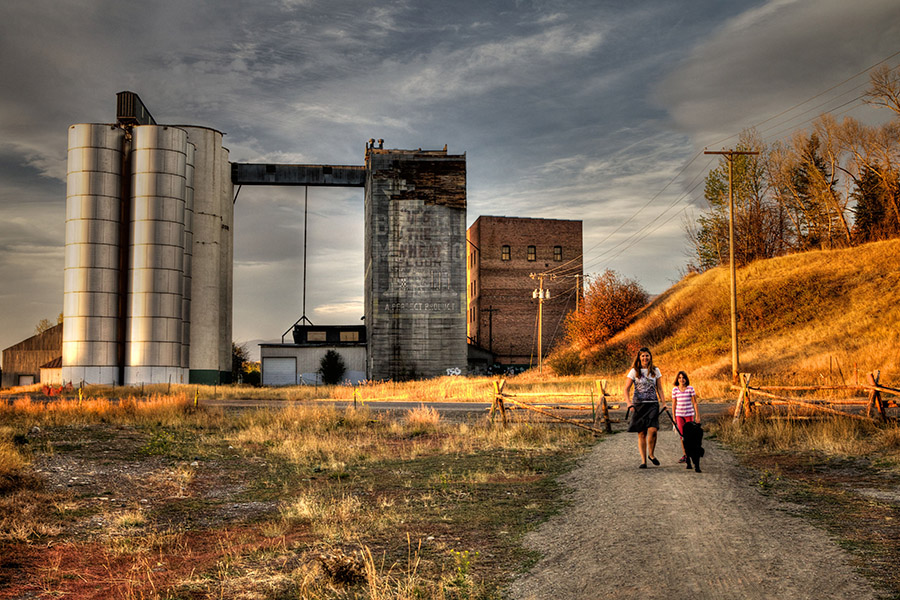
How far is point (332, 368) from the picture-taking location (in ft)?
182

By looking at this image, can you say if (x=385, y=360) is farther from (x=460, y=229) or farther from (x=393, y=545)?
(x=393, y=545)

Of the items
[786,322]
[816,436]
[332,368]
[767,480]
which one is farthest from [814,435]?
[332,368]

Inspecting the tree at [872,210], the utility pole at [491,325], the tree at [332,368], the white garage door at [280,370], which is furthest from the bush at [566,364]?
the tree at [872,210]

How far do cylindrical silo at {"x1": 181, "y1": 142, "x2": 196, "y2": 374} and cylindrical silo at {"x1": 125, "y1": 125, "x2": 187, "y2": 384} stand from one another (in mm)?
761

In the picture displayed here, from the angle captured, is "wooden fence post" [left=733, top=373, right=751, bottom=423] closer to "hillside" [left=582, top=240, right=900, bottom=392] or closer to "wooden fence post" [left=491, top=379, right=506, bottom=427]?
"wooden fence post" [left=491, top=379, right=506, bottom=427]

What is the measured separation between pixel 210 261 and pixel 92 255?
8287mm

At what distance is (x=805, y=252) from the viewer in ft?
185

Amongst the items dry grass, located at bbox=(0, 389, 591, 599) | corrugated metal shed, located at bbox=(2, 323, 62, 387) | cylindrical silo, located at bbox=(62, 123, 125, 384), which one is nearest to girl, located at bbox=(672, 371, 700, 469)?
dry grass, located at bbox=(0, 389, 591, 599)

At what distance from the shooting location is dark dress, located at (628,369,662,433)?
442 inches

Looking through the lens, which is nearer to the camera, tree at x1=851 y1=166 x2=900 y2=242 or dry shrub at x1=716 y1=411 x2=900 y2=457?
dry shrub at x1=716 y1=411 x2=900 y2=457

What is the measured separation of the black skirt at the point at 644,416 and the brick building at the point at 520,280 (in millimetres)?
61074

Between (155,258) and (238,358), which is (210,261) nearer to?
(155,258)

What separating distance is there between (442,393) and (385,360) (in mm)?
17703

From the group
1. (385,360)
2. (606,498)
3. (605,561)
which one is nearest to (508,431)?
(606,498)
